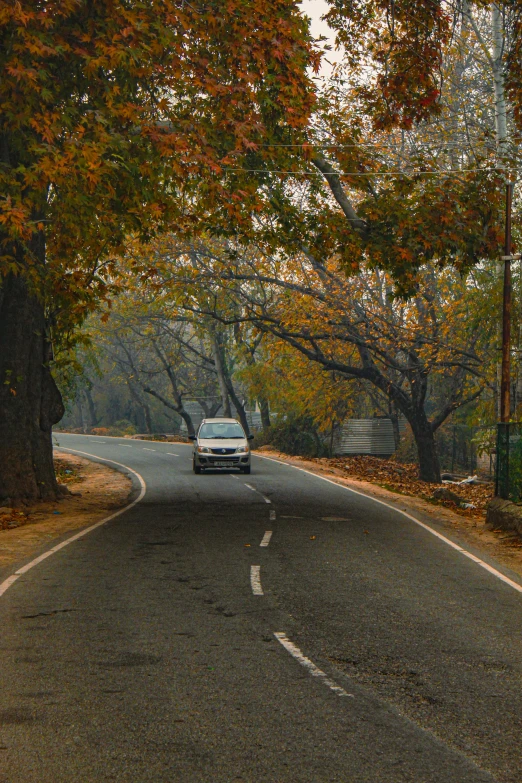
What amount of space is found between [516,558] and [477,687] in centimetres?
833

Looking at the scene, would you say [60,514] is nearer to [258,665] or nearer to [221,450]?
[221,450]

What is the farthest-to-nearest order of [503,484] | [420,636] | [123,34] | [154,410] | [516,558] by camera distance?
[154,410], [503,484], [516,558], [123,34], [420,636]

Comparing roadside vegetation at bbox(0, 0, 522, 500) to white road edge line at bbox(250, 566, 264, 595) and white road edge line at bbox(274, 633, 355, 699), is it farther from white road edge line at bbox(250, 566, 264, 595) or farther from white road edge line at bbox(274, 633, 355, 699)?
white road edge line at bbox(274, 633, 355, 699)

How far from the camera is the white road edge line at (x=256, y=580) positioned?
11.0 m

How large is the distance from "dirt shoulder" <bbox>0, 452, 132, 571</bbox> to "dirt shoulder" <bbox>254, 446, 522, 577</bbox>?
23.3 ft

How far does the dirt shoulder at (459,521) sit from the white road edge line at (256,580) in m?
3.93

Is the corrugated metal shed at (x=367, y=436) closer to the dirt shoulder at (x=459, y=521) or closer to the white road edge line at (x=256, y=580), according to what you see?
the dirt shoulder at (x=459, y=521)

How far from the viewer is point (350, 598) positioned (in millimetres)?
10734

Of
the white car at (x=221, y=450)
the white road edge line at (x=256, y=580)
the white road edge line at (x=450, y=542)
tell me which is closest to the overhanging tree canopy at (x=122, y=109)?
the white road edge line at (x=256, y=580)

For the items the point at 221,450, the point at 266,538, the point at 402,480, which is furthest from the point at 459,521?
the point at 402,480

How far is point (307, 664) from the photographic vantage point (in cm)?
770

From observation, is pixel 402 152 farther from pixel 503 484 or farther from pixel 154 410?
pixel 154 410

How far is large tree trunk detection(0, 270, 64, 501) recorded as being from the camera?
803 inches

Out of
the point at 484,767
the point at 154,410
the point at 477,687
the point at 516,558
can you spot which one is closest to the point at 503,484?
the point at 516,558
